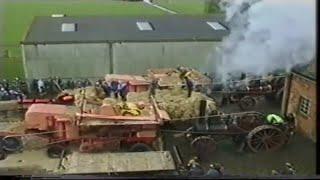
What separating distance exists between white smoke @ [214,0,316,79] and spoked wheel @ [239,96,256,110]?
106mm

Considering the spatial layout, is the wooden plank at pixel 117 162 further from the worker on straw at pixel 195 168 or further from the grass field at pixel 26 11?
the grass field at pixel 26 11

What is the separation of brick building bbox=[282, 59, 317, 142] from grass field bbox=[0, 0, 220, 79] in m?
0.45

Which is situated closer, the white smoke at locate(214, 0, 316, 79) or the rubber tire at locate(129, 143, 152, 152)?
the white smoke at locate(214, 0, 316, 79)

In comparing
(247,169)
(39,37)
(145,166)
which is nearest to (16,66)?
(39,37)

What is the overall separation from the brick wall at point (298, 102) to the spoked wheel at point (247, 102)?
15cm

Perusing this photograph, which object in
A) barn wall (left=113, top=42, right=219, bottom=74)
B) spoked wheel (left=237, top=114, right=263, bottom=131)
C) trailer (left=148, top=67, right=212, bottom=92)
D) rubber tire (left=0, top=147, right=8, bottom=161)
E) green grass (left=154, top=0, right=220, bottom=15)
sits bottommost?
rubber tire (left=0, top=147, right=8, bottom=161)

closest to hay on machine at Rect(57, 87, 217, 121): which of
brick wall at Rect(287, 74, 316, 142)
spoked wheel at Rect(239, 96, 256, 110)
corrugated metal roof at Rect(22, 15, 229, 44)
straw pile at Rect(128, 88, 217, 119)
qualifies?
straw pile at Rect(128, 88, 217, 119)

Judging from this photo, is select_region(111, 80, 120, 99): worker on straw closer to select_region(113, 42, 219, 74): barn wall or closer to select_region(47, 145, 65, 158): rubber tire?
select_region(113, 42, 219, 74): barn wall

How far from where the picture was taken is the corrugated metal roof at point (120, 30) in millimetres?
1907

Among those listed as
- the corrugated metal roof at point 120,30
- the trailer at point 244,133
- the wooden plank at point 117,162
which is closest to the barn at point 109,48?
the corrugated metal roof at point 120,30

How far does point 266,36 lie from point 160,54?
421 mm

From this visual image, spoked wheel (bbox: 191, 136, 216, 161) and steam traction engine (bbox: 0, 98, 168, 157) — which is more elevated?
steam traction engine (bbox: 0, 98, 168, 157)

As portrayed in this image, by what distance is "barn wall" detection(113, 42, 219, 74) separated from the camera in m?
1.91

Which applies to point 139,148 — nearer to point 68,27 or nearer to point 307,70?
point 68,27
